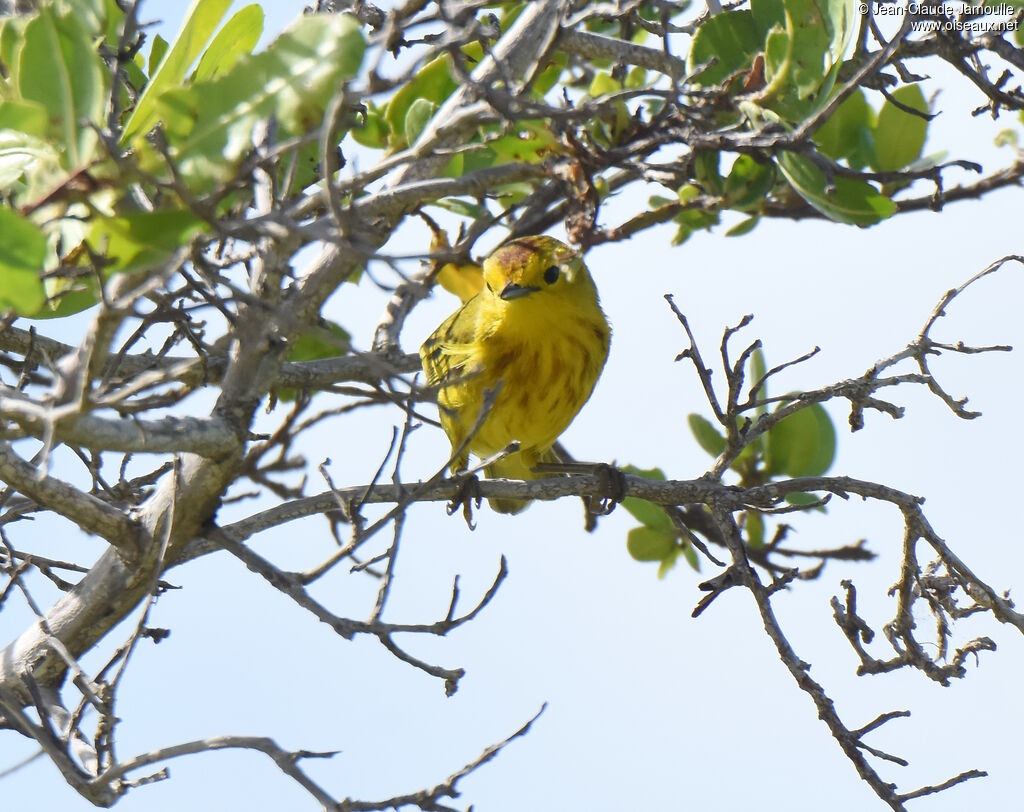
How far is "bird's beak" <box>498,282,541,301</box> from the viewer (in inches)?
190

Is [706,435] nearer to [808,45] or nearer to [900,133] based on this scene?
[900,133]

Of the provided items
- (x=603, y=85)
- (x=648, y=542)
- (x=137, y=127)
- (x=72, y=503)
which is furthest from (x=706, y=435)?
(x=137, y=127)

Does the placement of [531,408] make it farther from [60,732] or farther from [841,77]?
[60,732]

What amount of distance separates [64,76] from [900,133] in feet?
9.81

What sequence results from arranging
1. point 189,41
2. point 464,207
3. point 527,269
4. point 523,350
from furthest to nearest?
point 527,269, point 523,350, point 464,207, point 189,41

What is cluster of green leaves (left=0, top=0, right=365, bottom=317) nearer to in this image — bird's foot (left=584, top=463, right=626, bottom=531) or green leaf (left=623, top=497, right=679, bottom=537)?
bird's foot (left=584, top=463, right=626, bottom=531)

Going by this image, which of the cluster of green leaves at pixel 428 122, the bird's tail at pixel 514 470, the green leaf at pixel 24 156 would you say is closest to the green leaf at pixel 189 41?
the green leaf at pixel 24 156

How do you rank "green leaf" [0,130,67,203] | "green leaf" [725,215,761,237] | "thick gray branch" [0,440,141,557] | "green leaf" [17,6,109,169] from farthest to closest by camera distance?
"green leaf" [725,215,761,237] → "thick gray branch" [0,440,141,557] → "green leaf" [0,130,67,203] → "green leaf" [17,6,109,169]

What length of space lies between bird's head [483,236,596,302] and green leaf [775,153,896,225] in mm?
1666

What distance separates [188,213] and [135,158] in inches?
11.6

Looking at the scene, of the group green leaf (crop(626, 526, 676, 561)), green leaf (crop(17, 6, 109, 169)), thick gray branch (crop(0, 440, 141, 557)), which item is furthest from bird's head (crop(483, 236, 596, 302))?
green leaf (crop(17, 6, 109, 169))

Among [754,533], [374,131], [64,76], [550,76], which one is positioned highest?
[550,76]

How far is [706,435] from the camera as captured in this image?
4410 millimetres

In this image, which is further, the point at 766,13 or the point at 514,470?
the point at 514,470
